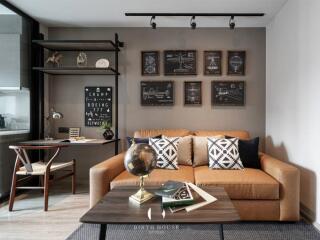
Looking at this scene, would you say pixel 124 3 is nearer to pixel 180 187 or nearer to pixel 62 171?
pixel 180 187

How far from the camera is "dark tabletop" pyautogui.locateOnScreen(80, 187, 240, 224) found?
4.32 ft

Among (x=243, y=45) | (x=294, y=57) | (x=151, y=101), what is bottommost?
(x=151, y=101)

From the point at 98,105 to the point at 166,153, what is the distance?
1.40m

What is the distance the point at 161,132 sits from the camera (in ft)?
10.4

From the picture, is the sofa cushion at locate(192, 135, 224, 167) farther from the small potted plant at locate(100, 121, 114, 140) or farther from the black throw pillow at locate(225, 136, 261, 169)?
the small potted plant at locate(100, 121, 114, 140)

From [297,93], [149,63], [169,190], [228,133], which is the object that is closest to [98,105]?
[149,63]

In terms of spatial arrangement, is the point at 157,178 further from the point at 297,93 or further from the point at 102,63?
the point at 102,63

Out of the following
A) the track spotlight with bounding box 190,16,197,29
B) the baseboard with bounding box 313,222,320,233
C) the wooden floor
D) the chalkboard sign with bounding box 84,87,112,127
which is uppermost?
the track spotlight with bounding box 190,16,197,29

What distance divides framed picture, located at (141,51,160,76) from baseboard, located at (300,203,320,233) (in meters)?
2.41

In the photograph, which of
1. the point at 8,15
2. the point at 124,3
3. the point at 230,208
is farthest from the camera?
the point at 8,15

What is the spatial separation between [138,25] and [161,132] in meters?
1.57

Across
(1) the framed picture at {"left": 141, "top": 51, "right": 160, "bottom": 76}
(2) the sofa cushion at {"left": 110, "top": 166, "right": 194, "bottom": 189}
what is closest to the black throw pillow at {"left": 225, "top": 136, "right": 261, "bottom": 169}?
(2) the sofa cushion at {"left": 110, "top": 166, "right": 194, "bottom": 189}

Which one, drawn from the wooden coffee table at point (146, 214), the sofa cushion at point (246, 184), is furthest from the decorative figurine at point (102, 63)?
the wooden coffee table at point (146, 214)

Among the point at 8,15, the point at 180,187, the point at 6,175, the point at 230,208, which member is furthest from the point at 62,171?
the point at 230,208
